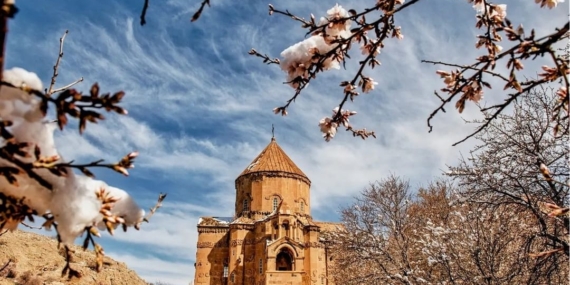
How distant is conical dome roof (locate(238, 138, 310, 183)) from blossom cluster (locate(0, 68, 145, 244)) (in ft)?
116

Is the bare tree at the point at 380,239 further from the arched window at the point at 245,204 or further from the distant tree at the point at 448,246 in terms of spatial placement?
the arched window at the point at 245,204

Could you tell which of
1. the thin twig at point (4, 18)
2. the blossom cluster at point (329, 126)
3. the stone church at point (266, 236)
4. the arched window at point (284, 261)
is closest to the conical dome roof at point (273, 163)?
the stone church at point (266, 236)

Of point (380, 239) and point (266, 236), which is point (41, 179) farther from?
point (266, 236)

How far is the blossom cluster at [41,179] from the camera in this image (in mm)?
1533

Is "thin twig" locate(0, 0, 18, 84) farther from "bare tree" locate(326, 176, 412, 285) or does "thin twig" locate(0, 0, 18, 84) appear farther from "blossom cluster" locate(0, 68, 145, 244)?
"bare tree" locate(326, 176, 412, 285)

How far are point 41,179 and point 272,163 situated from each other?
36770mm

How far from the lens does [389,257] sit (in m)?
16.1

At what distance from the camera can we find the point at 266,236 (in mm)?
32562

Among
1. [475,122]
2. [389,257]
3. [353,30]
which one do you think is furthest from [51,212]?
[389,257]

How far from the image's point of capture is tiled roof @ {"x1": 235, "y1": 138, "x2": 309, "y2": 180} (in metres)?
37.6

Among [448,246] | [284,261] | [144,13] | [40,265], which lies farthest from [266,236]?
[144,13]


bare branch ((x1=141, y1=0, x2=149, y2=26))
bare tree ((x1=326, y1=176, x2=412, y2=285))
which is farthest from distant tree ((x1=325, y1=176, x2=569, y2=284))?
bare branch ((x1=141, y1=0, x2=149, y2=26))

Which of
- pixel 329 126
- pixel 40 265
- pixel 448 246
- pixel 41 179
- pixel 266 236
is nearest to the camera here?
pixel 41 179

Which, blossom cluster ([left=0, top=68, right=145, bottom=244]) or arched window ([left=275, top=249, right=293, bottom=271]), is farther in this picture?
arched window ([left=275, top=249, right=293, bottom=271])
